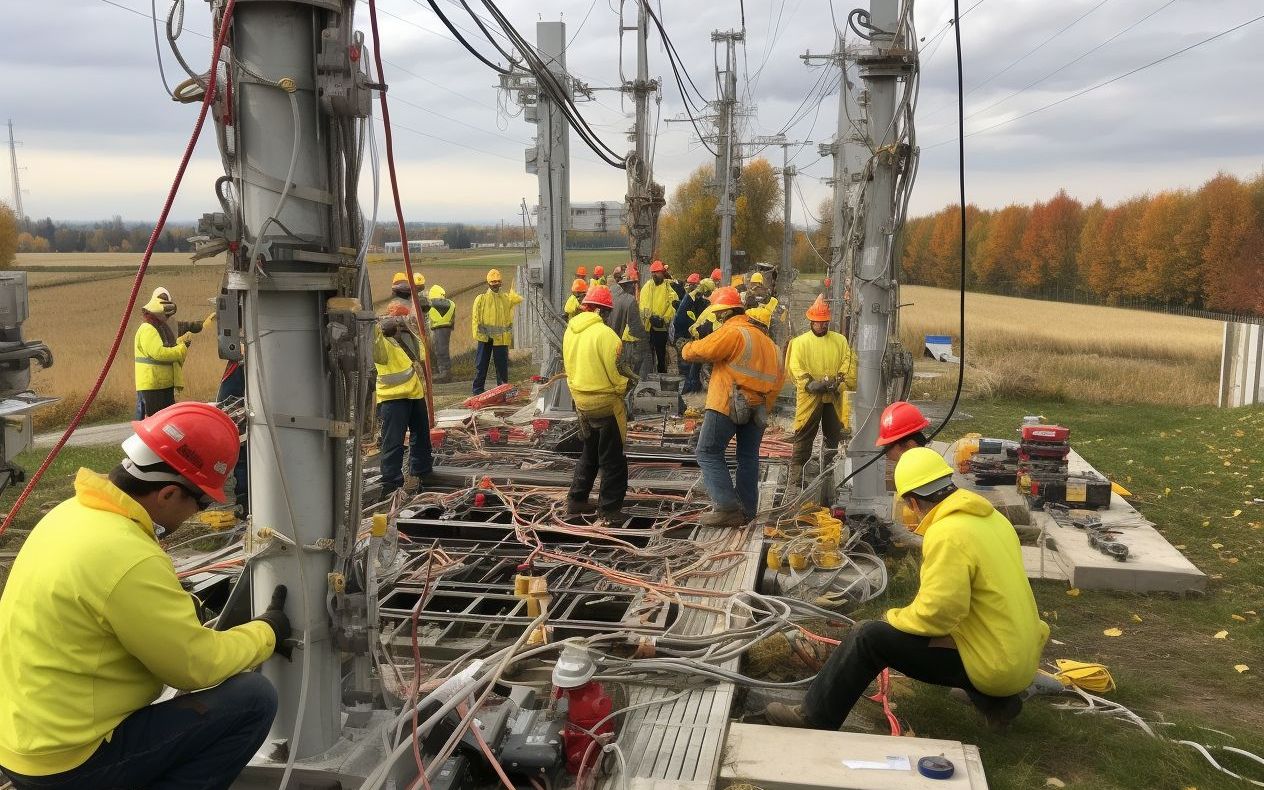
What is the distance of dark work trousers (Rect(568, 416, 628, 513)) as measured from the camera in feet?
27.0

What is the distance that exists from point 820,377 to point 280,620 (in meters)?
6.83

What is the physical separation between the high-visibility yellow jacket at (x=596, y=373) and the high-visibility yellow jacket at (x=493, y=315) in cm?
771

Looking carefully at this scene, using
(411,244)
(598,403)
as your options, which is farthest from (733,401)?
(411,244)

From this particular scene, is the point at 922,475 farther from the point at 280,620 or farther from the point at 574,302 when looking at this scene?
the point at 574,302

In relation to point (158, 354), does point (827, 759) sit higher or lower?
lower

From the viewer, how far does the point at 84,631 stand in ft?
9.48

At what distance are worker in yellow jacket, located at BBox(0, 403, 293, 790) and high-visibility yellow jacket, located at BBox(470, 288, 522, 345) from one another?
12485mm

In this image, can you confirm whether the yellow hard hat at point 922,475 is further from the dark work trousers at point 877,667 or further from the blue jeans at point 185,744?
the blue jeans at point 185,744

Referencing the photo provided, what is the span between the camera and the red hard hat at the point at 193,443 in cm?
313

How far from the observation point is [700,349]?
8039 millimetres

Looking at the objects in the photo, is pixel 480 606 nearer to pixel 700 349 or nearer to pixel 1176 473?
pixel 700 349

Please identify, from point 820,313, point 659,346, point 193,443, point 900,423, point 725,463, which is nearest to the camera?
point 193,443

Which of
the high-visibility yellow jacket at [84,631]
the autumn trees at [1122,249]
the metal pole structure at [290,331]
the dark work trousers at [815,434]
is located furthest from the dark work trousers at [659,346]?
the autumn trees at [1122,249]

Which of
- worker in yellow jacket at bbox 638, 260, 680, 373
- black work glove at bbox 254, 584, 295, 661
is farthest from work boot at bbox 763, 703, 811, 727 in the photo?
worker in yellow jacket at bbox 638, 260, 680, 373
